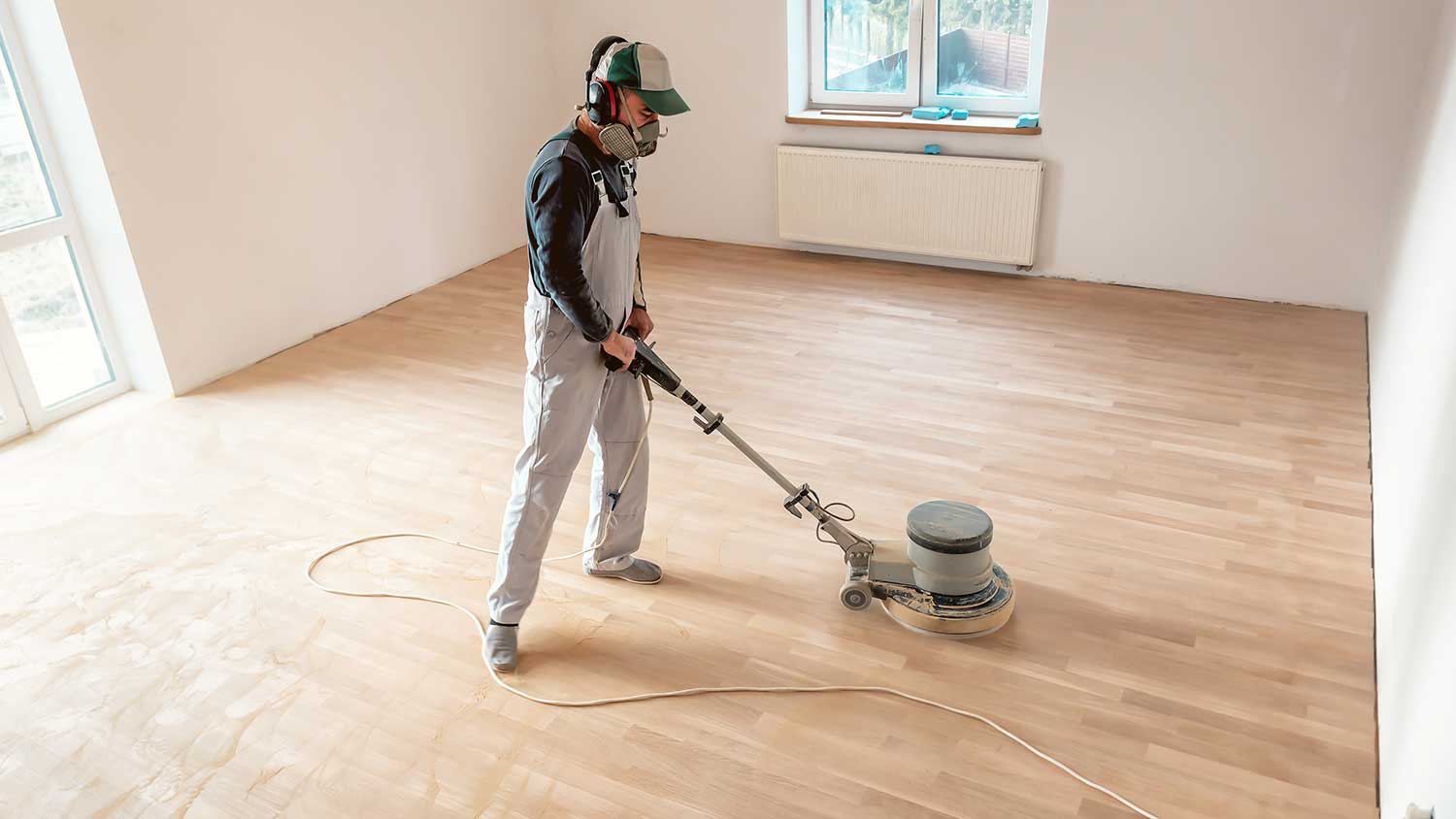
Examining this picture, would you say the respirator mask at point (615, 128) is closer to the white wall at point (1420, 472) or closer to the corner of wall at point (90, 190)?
the white wall at point (1420, 472)

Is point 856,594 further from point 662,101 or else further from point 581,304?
point 662,101

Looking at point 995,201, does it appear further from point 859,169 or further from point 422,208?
point 422,208

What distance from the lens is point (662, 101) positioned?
7.55 ft

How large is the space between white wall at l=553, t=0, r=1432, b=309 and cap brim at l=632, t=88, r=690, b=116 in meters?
3.13

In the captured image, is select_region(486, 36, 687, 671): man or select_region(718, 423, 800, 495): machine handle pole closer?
select_region(486, 36, 687, 671): man

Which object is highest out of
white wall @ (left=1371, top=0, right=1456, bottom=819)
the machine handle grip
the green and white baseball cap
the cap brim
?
the green and white baseball cap

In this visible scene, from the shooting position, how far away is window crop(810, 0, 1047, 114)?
5.08 meters

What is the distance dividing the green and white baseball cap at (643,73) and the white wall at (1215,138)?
124 inches

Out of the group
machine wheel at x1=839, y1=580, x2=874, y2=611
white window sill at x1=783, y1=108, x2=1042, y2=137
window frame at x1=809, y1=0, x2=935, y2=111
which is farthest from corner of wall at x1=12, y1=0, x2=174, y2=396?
window frame at x1=809, y1=0, x2=935, y2=111

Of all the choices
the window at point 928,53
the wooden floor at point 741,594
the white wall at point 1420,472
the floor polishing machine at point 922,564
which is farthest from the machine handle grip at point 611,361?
the window at point 928,53

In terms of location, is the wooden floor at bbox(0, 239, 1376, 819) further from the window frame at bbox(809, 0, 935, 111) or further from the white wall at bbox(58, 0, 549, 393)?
the window frame at bbox(809, 0, 935, 111)

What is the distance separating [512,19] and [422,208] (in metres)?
1.26

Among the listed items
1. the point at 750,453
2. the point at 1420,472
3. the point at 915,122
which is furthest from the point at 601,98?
the point at 915,122

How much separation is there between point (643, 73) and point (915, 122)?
327 centimetres
